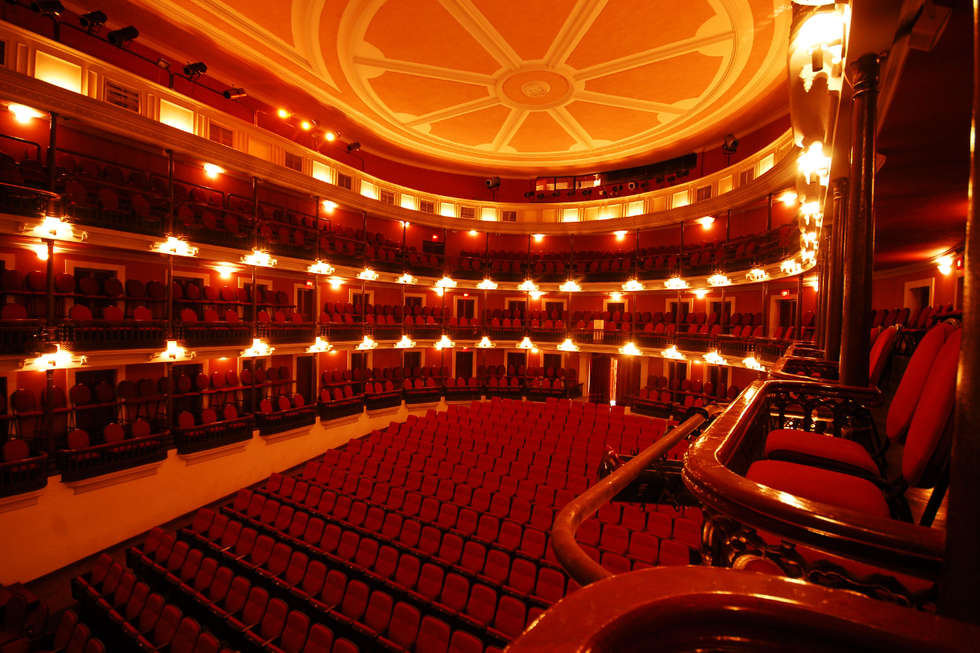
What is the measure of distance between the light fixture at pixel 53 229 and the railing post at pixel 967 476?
11985 millimetres

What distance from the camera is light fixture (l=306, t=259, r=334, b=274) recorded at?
45.3 feet

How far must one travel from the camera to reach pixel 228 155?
11586 mm

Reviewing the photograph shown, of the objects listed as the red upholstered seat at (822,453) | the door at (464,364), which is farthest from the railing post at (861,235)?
the door at (464,364)

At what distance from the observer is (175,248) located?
10188 mm

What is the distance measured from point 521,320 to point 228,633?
15822mm

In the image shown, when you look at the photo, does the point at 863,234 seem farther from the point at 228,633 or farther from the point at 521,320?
the point at 521,320

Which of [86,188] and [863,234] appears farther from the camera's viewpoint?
[86,188]

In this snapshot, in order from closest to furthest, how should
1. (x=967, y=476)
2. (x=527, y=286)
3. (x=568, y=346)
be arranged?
(x=967, y=476) → (x=568, y=346) → (x=527, y=286)

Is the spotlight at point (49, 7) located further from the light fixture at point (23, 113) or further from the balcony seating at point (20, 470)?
the balcony seating at point (20, 470)

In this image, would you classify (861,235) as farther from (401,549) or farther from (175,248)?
(175,248)

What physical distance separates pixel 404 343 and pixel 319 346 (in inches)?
150

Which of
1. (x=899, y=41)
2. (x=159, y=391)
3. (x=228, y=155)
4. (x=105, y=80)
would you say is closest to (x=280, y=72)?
(x=228, y=155)

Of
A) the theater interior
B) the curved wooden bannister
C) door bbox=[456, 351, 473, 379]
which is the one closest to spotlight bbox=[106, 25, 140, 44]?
the theater interior

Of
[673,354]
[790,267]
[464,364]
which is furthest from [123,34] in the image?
[673,354]
